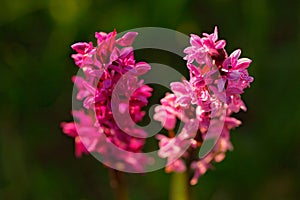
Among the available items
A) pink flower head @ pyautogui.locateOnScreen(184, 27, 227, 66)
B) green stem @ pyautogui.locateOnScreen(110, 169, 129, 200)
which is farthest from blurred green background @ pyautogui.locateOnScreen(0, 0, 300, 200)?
pink flower head @ pyautogui.locateOnScreen(184, 27, 227, 66)

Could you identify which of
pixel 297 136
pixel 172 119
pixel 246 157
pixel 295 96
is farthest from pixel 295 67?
pixel 172 119

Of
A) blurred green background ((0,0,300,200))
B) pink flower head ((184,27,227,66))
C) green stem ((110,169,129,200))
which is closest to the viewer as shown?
pink flower head ((184,27,227,66))

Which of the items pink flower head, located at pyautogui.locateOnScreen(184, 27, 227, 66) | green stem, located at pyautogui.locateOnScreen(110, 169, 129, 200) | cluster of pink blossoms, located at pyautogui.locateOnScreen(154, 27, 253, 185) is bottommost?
green stem, located at pyautogui.locateOnScreen(110, 169, 129, 200)

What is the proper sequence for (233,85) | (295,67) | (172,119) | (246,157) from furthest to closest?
(295,67) < (246,157) < (172,119) < (233,85)

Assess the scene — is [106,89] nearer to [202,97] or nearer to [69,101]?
[202,97]

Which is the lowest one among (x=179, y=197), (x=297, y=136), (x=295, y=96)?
(x=179, y=197)

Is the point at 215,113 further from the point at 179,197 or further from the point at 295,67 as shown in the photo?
the point at 295,67

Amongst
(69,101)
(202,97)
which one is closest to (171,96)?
(202,97)

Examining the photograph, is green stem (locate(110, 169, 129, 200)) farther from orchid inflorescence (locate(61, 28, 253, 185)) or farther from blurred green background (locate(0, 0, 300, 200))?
blurred green background (locate(0, 0, 300, 200))
